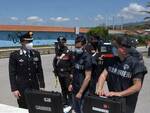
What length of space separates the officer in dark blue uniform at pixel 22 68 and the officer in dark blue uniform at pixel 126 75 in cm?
226

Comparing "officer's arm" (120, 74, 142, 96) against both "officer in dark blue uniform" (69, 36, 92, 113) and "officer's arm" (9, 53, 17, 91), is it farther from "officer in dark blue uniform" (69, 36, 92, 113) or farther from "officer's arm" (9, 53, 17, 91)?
"officer's arm" (9, 53, 17, 91)

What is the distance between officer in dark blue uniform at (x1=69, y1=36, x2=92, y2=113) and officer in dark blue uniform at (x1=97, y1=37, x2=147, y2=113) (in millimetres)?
1692

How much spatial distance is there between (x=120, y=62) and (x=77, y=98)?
203 centimetres

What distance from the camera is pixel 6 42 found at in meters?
53.5

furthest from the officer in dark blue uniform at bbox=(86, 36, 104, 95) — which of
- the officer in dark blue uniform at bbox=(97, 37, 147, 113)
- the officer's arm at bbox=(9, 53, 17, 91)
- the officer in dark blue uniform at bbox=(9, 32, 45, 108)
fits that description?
the officer in dark blue uniform at bbox=(97, 37, 147, 113)

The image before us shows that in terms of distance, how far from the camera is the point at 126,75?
15.8ft

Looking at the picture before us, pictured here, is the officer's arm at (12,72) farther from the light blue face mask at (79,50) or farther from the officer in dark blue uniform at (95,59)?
the officer in dark blue uniform at (95,59)

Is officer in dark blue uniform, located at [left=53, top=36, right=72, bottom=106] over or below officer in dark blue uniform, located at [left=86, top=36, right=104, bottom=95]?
below

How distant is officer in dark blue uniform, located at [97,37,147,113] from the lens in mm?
4777

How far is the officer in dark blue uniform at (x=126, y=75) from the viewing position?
15.7 feet

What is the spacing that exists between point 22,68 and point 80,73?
951 millimetres

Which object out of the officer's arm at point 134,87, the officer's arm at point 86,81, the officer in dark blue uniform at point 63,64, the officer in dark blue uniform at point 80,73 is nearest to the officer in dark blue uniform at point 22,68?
the officer in dark blue uniform at point 80,73

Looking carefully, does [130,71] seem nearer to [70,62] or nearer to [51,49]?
[70,62]

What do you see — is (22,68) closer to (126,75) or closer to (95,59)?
(95,59)
